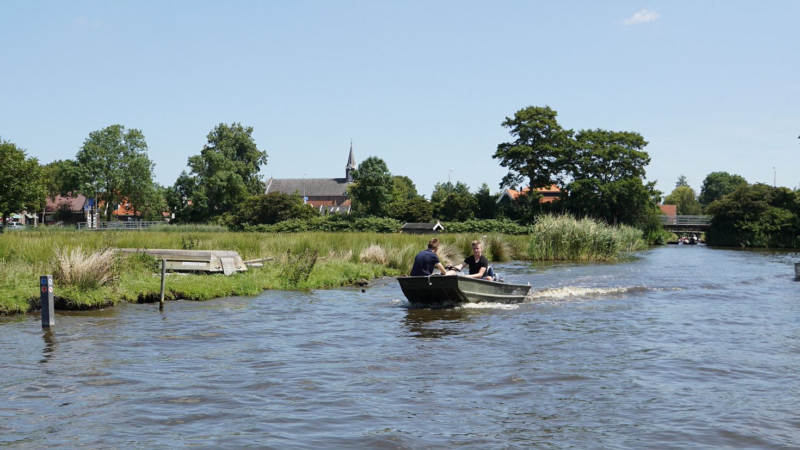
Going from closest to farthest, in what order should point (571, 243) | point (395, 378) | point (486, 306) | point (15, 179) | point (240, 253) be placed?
point (395, 378) → point (486, 306) → point (240, 253) → point (571, 243) → point (15, 179)

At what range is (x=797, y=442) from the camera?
24.6 feet

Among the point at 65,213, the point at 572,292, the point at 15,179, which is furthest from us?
the point at 65,213

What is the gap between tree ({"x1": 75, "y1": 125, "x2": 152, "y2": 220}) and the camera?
94.0 metres

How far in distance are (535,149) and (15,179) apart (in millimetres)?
53175

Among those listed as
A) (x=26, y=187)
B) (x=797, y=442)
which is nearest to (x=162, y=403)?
(x=797, y=442)

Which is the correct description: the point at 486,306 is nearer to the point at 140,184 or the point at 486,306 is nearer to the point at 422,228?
the point at 422,228

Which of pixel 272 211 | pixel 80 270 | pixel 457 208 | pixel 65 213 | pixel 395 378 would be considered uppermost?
pixel 65 213

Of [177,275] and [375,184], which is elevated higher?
[375,184]

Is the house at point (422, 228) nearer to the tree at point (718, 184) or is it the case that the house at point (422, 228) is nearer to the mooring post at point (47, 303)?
the mooring post at point (47, 303)

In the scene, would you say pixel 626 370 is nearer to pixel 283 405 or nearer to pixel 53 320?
pixel 283 405

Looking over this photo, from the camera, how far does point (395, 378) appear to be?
33.6 feet

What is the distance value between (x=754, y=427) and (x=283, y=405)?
18.8 ft

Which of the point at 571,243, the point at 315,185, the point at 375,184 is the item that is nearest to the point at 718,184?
the point at 315,185

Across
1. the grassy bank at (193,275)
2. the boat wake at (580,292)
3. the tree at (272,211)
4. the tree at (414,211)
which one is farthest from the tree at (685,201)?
the boat wake at (580,292)
